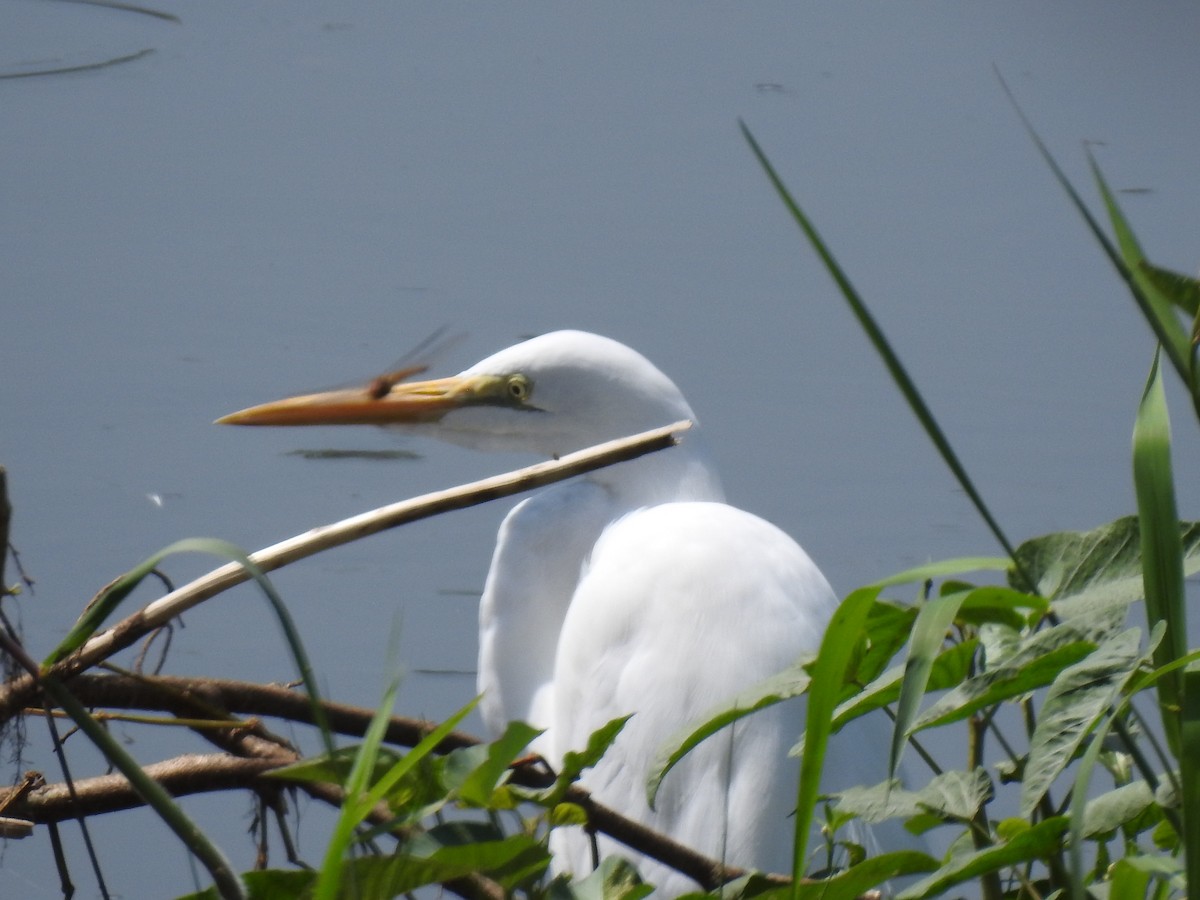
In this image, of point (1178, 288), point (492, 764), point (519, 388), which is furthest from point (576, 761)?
point (519, 388)

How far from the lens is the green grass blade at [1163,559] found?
0.37m

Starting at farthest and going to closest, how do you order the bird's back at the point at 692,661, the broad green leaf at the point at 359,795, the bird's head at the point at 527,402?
the bird's head at the point at 527,402
the bird's back at the point at 692,661
the broad green leaf at the point at 359,795

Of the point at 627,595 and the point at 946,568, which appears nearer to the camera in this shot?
the point at 946,568

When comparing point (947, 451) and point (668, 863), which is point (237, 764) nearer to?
point (668, 863)

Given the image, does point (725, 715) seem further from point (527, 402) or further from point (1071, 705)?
point (527, 402)

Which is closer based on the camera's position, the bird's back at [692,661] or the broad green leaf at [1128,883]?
the broad green leaf at [1128,883]

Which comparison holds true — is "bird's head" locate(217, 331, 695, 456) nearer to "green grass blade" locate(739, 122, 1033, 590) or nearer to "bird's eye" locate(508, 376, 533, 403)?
"bird's eye" locate(508, 376, 533, 403)

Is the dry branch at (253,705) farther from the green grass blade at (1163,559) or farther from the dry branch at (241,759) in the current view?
the green grass blade at (1163,559)

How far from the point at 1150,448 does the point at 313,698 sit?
269 mm

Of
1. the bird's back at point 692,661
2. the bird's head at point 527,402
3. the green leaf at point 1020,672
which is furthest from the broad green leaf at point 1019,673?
the bird's head at point 527,402

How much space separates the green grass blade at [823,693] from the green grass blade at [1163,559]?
0.27 feet

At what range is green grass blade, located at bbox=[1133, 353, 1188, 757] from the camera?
0.37m

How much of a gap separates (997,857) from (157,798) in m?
0.25

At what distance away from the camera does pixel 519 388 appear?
1.50m
